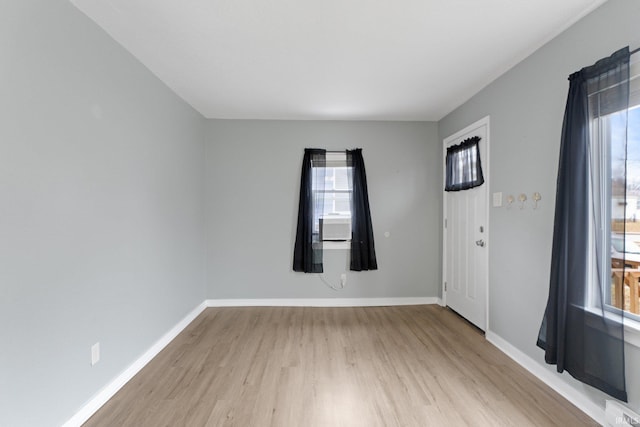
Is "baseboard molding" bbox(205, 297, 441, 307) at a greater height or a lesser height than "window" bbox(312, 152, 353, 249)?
lesser

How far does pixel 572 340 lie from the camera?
1738mm

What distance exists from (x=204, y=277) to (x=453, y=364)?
3.07 m

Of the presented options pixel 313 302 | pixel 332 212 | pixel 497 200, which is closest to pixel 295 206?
pixel 332 212

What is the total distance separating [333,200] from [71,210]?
2761mm

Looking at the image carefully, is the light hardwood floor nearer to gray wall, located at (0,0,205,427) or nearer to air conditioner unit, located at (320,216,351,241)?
gray wall, located at (0,0,205,427)

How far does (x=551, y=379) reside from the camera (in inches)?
79.7

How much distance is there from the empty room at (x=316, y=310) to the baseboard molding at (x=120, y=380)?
14 mm

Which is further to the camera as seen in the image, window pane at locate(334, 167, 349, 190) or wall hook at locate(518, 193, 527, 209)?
window pane at locate(334, 167, 349, 190)

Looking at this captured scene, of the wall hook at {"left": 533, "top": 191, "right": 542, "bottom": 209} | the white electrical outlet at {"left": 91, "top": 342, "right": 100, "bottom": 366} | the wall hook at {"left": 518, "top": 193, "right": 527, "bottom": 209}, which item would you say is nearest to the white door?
the wall hook at {"left": 518, "top": 193, "right": 527, "bottom": 209}

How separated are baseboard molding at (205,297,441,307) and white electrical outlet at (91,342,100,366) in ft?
6.27

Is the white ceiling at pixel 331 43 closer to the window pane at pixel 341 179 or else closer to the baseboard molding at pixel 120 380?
the window pane at pixel 341 179

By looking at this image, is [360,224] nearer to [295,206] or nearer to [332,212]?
[332,212]

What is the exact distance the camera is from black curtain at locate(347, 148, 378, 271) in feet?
12.4

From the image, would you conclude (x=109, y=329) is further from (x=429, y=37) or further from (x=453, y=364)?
(x=429, y=37)
